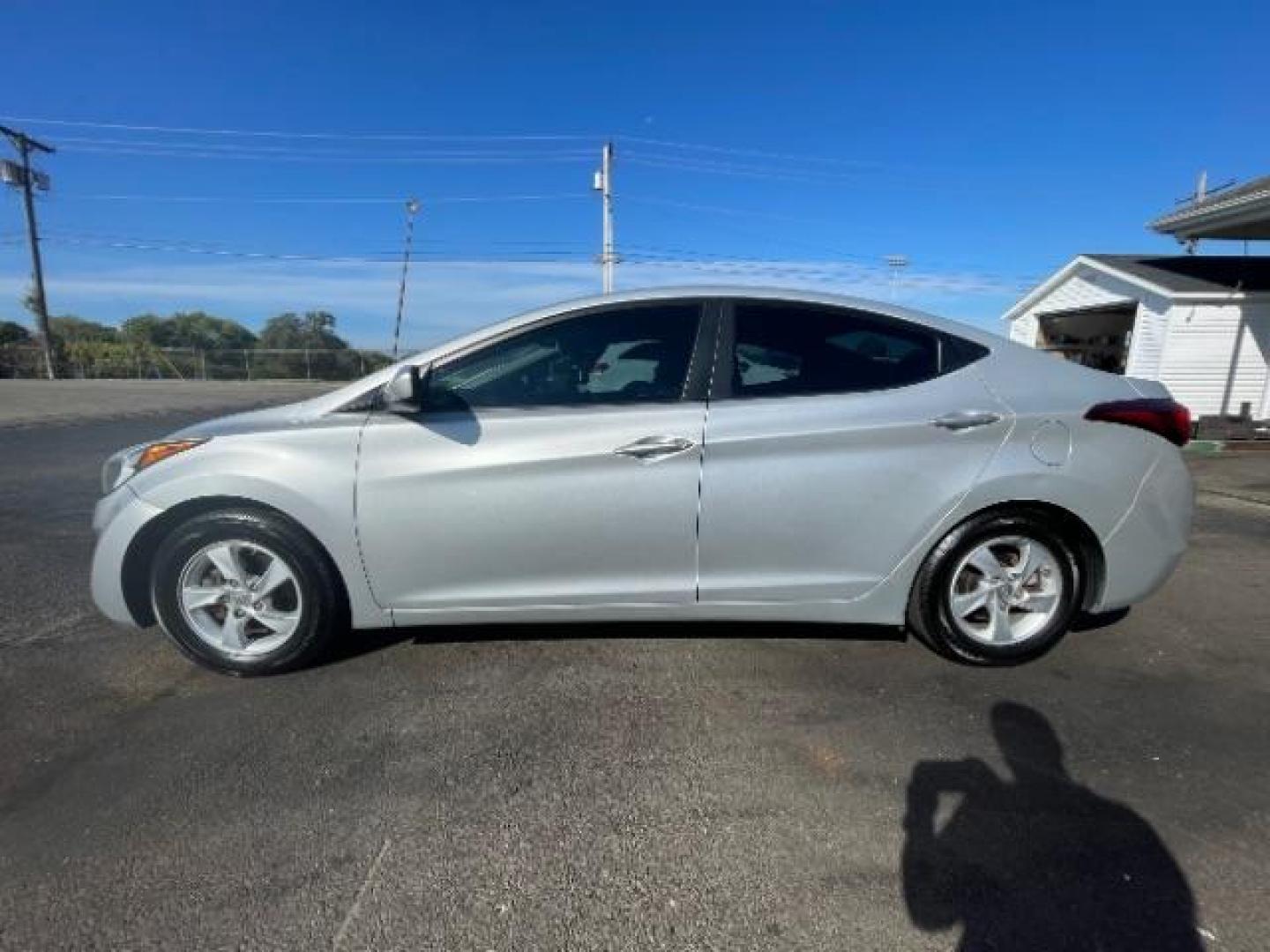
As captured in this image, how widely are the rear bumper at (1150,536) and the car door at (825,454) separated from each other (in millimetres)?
729

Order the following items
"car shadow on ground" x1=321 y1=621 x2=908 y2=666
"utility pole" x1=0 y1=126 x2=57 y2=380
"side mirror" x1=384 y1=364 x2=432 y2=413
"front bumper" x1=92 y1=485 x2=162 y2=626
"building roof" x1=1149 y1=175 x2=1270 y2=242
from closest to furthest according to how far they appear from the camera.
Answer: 1. "side mirror" x1=384 y1=364 x2=432 y2=413
2. "front bumper" x1=92 y1=485 x2=162 y2=626
3. "car shadow on ground" x1=321 y1=621 x2=908 y2=666
4. "building roof" x1=1149 y1=175 x2=1270 y2=242
5. "utility pole" x1=0 y1=126 x2=57 y2=380

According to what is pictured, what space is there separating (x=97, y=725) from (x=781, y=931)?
8.68 feet

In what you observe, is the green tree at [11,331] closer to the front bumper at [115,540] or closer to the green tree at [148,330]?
the green tree at [148,330]

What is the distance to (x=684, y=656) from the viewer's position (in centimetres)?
310

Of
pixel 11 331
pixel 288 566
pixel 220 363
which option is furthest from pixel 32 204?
pixel 288 566

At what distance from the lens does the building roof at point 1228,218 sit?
11.0m

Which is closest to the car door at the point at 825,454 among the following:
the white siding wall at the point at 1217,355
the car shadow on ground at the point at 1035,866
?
the car shadow on ground at the point at 1035,866

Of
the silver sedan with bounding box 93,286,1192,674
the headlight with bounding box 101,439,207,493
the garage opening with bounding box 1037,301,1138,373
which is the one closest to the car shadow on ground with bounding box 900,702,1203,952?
the silver sedan with bounding box 93,286,1192,674

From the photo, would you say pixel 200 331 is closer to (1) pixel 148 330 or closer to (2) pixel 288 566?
(1) pixel 148 330

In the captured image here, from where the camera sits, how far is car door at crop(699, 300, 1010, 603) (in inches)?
107

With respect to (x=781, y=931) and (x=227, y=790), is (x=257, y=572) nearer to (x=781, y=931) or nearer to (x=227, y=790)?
(x=227, y=790)

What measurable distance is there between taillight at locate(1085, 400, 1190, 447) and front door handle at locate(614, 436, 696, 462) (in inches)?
68.0

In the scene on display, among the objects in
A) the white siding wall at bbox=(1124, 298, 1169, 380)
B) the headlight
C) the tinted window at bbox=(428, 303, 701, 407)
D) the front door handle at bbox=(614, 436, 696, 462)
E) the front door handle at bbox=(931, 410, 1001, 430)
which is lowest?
the headlight

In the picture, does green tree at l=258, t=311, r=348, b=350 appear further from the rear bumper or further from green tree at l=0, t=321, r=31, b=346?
the rear bumper
